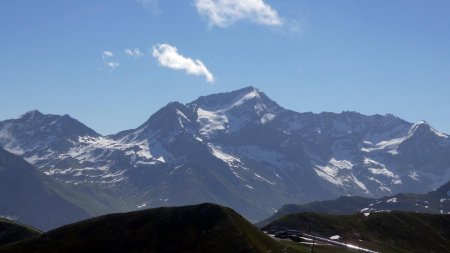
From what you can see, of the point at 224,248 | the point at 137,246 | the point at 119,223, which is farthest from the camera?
the point at 119,223

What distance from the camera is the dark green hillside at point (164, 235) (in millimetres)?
176500

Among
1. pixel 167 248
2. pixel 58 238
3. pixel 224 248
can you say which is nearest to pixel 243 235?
pixel 224 248

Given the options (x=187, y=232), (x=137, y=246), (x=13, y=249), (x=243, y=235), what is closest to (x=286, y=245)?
(x=243, y=235)

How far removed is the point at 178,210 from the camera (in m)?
198

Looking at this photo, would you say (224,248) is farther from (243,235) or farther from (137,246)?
(137,246)

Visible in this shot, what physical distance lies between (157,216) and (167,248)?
66.2ft

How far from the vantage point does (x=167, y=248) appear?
179m

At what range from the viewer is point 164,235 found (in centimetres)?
18612

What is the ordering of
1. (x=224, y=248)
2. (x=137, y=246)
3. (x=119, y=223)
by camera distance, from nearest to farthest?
(x=224, y=248), (x=137, y=246), (x=119, y=223)

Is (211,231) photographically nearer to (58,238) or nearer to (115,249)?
(115,249)

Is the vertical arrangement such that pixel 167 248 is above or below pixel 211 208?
below

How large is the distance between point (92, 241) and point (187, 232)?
29130 millimetres

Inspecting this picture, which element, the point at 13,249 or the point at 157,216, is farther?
the point at 157,216

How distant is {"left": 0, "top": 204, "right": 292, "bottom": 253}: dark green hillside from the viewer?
176 m
